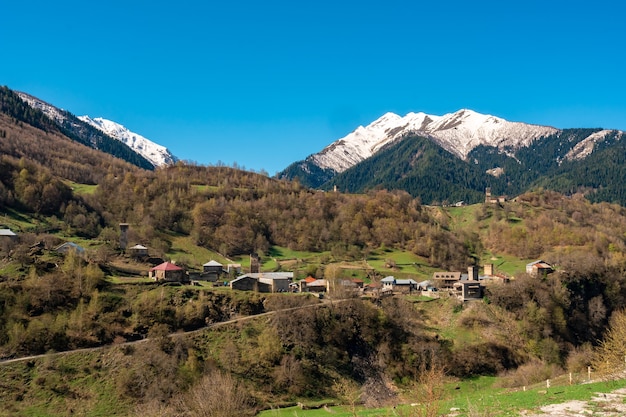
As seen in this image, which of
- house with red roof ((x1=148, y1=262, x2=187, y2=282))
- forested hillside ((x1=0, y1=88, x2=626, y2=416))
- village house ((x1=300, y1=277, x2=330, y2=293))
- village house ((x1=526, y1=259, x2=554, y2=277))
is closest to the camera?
forested hillside ((x1=0, y1=88, x2=626, y2=416))

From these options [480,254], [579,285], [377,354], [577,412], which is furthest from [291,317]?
[480,254]

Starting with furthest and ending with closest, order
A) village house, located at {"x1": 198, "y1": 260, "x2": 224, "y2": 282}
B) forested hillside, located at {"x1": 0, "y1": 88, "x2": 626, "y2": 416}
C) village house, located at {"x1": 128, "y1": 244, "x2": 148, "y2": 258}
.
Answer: village house, located at {"x1": 128, "y1": 244, "x2": 148, "y2": 258} → village house, located at {"x1": 198, "y1": 260, "x2": 224, "y2": 282} → forested hillside, located at {"x1": 0, "y1": 88, "x2": 626, "y2": 416}

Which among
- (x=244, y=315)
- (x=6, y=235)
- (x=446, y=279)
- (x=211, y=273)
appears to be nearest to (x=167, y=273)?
(x=244, y=315)

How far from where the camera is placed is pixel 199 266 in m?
93.6

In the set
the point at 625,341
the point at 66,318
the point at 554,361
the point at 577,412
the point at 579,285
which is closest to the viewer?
the point at 577,412

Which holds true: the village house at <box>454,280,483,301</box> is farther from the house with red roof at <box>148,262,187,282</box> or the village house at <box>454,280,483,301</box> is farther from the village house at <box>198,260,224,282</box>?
the house with red roof at <box>148,262,187,282</box>

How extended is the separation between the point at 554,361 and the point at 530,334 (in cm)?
549

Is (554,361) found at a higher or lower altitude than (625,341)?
lower

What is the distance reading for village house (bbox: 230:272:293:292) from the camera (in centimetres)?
6550

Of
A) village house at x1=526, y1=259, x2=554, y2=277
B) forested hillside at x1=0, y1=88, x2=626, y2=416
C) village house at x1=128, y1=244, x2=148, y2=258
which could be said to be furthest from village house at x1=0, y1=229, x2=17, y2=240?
village house at x1=526, y1=259, x2=554, y2=277

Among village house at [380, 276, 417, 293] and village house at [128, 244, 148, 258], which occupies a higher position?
village house at [128, 244, 148, 258]

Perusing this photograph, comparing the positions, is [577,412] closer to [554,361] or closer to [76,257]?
[554,361]

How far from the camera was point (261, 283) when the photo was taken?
6769 centimetres

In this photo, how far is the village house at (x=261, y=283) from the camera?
65500 mm
